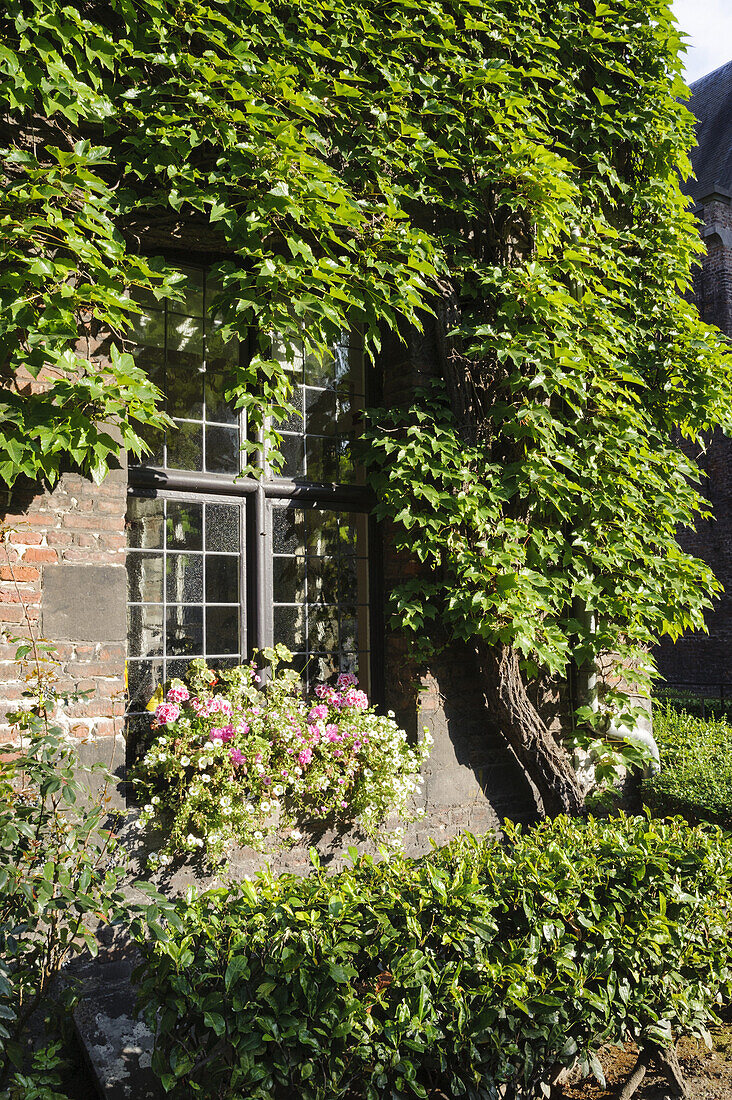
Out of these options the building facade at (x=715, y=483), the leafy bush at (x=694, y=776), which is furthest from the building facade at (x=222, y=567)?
the building facade at (x=715, y=483)

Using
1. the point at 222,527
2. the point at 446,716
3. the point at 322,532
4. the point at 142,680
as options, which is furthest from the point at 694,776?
the point at 142,680

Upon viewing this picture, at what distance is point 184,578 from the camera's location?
13.5 feet

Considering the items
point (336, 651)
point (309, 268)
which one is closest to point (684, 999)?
point (336, 651)

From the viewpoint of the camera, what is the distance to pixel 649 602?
5176 mm

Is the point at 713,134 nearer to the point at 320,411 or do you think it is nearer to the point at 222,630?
the point at 320,411

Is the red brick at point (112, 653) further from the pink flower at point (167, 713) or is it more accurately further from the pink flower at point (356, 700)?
the pink flower at point (356, 700)

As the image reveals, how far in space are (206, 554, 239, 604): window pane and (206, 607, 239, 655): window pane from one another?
54 millimetres

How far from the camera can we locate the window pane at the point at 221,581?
4164 millimetres

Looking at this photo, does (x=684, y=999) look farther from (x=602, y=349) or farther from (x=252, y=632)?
(x=602, y=349)

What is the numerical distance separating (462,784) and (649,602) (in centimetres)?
181

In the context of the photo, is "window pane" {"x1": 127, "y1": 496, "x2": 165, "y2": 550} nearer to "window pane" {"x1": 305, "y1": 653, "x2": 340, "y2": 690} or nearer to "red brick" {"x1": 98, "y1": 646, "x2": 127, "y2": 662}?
"red brick" {"x1": 98, "y1": 646, "x2": 127, "y2": 662}

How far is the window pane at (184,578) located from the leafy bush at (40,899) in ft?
3.38

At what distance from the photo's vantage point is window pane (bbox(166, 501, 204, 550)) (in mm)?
4090

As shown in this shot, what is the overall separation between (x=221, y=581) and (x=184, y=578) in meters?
0.20
